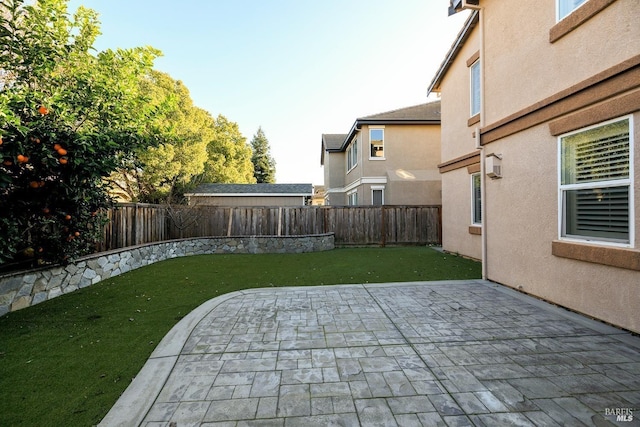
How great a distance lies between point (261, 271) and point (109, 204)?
3.64 meters

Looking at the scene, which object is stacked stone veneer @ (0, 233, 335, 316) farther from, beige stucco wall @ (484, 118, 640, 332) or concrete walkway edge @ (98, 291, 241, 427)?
beige stucco wall @ (484, 118, 640, 332)

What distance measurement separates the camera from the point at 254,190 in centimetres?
2138

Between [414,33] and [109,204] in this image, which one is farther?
[414,33]

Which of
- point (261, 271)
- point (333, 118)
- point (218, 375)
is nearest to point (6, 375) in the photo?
point (218, 375)

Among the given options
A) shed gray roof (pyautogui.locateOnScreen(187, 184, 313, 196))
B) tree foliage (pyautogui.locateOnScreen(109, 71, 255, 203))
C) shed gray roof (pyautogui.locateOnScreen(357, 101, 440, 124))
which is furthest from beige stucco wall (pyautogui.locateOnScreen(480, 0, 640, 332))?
tree foliage (pyautogui.locateOnScreen(109, 71, 255, 203))

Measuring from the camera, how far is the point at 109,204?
19.3ft

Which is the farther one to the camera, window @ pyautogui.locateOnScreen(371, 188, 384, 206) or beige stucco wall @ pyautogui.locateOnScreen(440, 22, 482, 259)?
window @ pyautogui.locateOnScreen(371, 188, 384, 206)

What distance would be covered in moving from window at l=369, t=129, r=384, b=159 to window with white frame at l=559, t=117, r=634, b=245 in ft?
35.7

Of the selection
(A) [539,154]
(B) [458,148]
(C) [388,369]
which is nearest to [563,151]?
(A) [539,154]

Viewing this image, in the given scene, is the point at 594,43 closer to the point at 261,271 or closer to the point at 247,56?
the point at 261,271

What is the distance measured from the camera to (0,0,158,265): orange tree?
163 inches

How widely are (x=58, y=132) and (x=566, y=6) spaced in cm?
785

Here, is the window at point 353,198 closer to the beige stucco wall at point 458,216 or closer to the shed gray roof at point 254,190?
the shed gray roof at point 254,190

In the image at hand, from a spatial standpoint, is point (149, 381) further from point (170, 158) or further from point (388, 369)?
point (170, 158)
